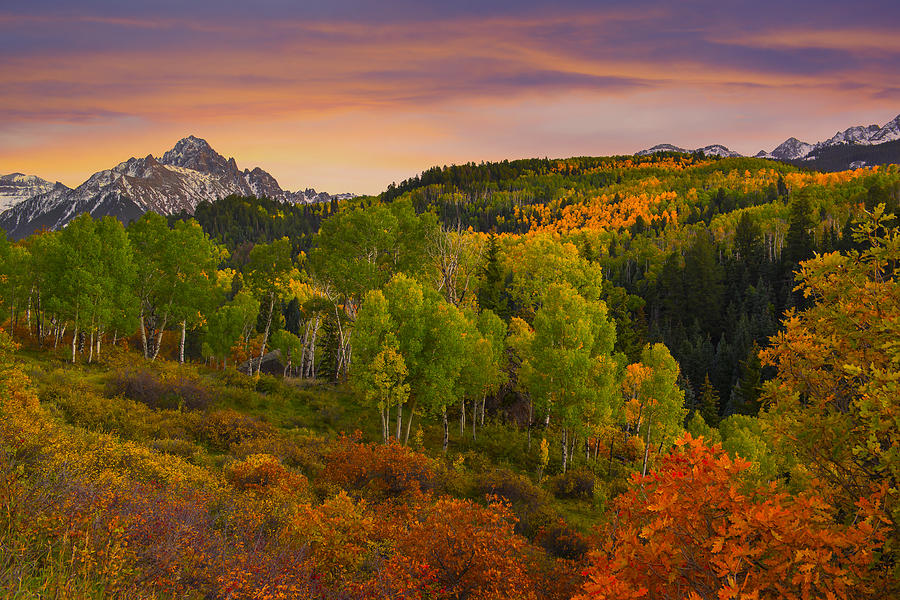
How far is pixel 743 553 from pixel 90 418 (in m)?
24.5

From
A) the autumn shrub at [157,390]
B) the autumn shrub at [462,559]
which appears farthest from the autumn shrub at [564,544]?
the autumn shrub at [157,390]

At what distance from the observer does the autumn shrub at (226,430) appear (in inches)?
931

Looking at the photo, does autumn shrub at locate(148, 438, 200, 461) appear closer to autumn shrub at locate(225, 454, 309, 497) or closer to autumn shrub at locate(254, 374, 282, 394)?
autumn shrub at locate(225, 454, 309, 497)

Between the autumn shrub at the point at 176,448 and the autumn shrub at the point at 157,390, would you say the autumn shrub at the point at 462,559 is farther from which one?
the autumn shrub at the point at 157,390

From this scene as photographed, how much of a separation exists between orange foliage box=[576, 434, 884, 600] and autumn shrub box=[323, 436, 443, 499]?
13.9 metres

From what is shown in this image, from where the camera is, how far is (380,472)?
20609 mm

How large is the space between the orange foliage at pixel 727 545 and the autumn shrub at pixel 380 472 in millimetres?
13909

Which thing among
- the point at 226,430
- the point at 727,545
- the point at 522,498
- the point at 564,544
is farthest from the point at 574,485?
the point at 727,545

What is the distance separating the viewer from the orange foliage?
19.0 ft

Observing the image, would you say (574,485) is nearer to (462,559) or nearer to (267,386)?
(462,559)

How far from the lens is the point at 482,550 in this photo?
12.4m

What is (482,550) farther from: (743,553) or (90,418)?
(90,418)

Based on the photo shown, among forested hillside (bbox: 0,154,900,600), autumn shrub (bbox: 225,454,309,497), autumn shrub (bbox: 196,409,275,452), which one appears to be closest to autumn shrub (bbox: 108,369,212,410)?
forested hillside (bbox: 0,154,900,600)

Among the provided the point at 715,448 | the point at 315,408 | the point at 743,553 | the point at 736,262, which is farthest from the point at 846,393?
the point at 736,262
